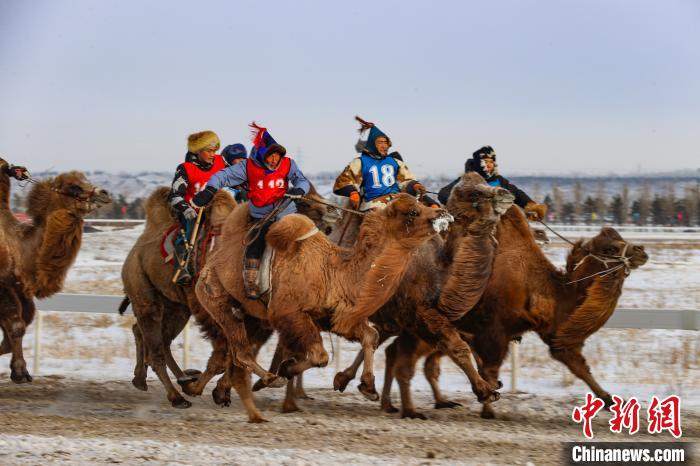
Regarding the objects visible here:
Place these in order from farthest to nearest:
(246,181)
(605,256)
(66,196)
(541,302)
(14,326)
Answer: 1. (14,326)
2. (66,196)
3. (541,302)
4. (605,256)
5. (246,181)

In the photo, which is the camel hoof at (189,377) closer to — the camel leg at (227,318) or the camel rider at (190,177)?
the camel rider at (190,177)

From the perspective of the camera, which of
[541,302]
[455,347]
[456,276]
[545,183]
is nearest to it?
[455,347]

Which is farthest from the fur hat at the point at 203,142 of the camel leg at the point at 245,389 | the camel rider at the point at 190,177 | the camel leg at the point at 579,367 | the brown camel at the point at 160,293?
the camel leg at the point at 579,367

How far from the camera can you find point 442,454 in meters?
7.11

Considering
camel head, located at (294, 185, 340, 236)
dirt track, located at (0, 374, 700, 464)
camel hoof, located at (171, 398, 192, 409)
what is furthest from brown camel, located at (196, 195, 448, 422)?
camel hoof, located at (171, 398, 192, 409)

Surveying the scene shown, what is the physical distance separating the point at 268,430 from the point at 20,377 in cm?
425

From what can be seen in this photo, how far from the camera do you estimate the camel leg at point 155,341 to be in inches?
399

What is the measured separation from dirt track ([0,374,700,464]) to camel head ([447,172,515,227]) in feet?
5.89

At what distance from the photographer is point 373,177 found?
32.1 ft

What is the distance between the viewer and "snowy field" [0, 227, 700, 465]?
22.9ft

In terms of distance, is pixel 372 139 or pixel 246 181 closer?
pixel 246 181

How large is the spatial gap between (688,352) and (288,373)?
6.26m

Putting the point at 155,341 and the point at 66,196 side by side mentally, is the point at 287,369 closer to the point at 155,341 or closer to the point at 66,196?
the point at 155,341

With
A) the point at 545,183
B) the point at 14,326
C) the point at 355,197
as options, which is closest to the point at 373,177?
the point at 355,197
